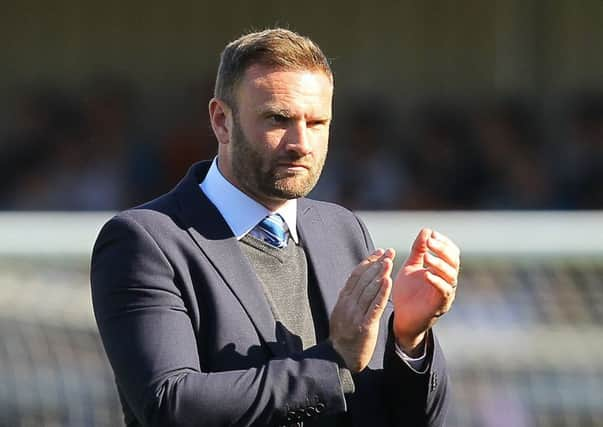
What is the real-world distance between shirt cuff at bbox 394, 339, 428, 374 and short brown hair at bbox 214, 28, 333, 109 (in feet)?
1.80

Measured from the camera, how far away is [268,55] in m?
2.74

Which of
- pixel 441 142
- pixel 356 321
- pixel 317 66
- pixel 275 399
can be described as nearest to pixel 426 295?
pixel 356 321

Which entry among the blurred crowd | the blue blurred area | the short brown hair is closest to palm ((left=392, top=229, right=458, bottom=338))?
the short brown hair

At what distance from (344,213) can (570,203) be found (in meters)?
6.11

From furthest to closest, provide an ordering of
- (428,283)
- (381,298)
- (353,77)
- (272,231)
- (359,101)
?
1. (353,77)
2. (359,101)
3. (272,231)
4. (428,283)
5. (381,298)

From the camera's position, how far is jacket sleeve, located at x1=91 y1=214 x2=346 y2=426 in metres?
2.53

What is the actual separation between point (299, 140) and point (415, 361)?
18.5 inches

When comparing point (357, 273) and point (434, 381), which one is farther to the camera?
point (434, 381)

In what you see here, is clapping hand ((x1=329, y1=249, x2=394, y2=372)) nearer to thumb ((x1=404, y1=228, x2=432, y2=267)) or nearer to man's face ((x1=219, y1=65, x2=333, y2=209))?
thumb ((x1=404, y1=228, x2=432, y2=267))

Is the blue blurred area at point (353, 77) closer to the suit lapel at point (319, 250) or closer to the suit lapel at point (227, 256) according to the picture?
the suit lapel at point (319, 250)

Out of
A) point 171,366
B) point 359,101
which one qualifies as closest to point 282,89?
point 171,366

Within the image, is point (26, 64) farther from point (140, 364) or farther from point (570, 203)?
point (140, 364)

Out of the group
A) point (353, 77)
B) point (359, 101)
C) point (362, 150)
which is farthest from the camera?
point (353, 77)

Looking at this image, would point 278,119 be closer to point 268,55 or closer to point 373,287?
point 268,55
